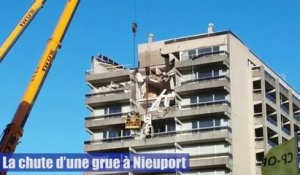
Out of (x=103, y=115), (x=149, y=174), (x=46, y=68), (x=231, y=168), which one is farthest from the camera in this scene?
(x=103, y=115)

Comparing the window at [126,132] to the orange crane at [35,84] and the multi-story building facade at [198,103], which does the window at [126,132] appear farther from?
the orange crane at [35,84]

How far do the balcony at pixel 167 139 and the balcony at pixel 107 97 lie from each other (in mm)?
4778

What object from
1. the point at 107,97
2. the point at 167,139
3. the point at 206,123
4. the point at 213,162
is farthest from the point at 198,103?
the point at 107,97

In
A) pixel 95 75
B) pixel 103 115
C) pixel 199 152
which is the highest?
pixel 95 75

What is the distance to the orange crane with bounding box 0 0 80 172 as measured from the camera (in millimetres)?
34406

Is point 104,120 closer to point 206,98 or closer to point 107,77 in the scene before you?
point 107,77

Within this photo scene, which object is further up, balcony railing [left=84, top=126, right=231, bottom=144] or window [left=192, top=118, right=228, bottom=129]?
window [left=192, top=118, right=228, bottom=129]

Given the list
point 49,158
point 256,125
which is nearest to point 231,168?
point 256,125

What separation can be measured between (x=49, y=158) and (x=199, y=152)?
3281 cm

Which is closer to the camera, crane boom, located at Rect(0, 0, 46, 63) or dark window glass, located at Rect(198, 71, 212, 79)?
crane boom, located at Rect(0, 0, 46, 63)

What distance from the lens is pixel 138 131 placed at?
240 ft

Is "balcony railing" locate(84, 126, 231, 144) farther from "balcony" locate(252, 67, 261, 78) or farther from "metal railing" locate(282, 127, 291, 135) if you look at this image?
"metal railing" locate(282, 127, 291, 135)

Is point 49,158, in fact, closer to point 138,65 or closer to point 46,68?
point 46,68

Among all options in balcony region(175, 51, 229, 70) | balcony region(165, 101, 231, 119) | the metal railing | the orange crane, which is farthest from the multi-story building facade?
the orange crane
